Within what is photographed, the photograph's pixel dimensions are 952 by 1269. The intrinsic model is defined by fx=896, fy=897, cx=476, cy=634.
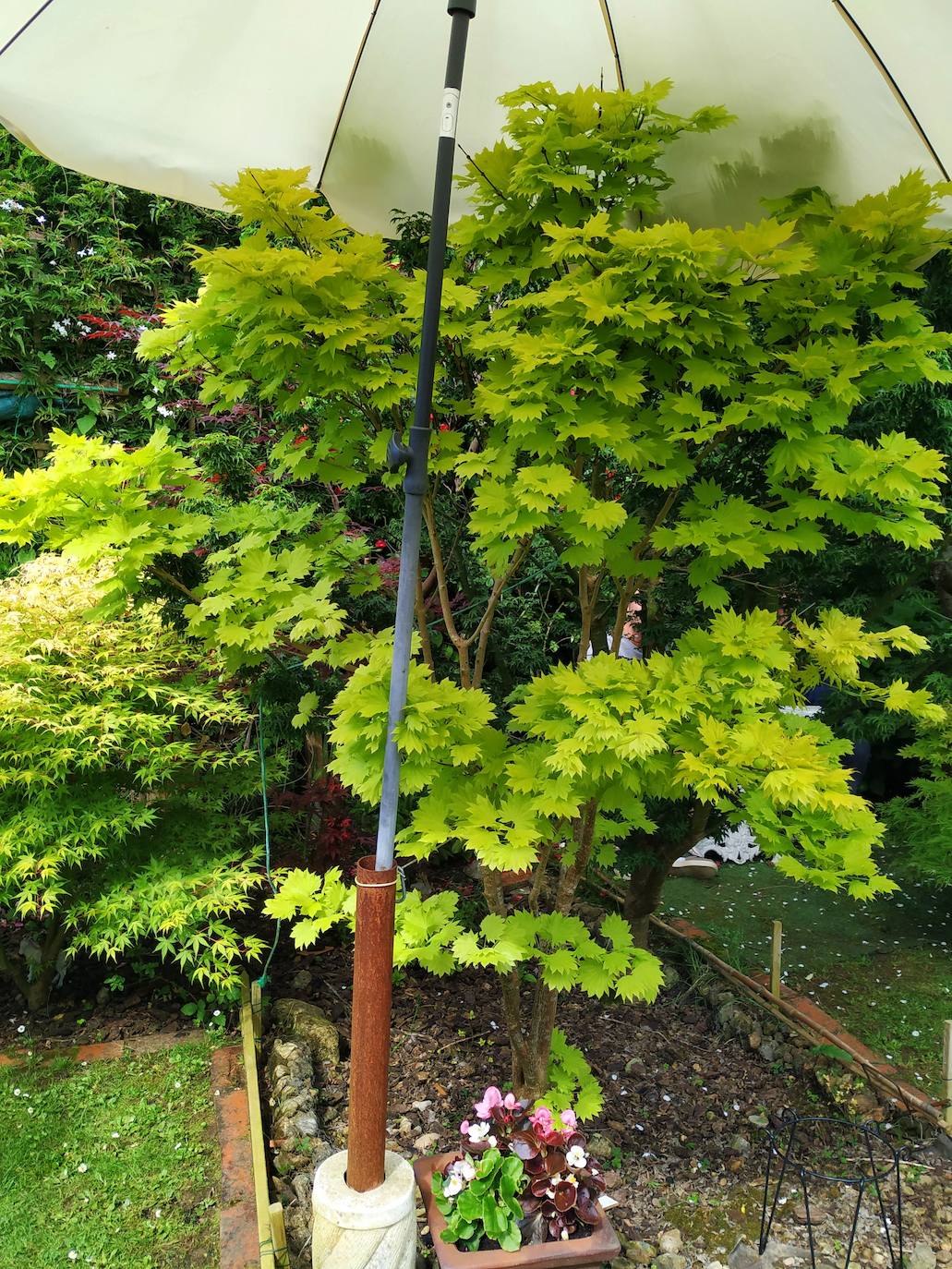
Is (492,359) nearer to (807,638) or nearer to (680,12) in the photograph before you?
(680,12)

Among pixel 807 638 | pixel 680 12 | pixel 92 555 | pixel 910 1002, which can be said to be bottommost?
pixel 910 1002

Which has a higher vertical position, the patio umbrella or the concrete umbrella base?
the patio umbrella

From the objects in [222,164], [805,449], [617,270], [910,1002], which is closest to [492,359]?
[617,270]

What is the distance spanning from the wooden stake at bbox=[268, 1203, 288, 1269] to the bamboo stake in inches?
0.6

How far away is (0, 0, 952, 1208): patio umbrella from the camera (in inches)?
73.1

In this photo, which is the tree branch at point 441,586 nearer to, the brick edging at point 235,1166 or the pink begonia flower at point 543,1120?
the pink begonia flower at point 543,1120

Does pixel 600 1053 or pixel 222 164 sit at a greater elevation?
pixel 222 164

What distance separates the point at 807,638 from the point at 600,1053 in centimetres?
171

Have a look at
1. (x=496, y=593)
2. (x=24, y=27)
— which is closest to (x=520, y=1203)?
(x=496, y=593)

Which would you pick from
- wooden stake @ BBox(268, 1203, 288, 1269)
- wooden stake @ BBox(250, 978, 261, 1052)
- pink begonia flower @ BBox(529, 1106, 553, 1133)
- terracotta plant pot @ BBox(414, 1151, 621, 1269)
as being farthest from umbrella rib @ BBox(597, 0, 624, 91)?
wooden stake @ BBox(250, 978, 261, 1052)

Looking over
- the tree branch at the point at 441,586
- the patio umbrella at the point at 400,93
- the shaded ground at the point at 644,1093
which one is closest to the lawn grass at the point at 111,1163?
the shaded ground at the point at 644,1093

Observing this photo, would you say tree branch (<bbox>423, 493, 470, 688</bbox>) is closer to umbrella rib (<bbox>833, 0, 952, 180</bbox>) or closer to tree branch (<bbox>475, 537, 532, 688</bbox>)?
tree branch (<bbox>475, 537, 532, 688</bbox>)

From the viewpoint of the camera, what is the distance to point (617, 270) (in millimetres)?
1853

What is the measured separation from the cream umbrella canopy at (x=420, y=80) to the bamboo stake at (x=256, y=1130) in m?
2.53
